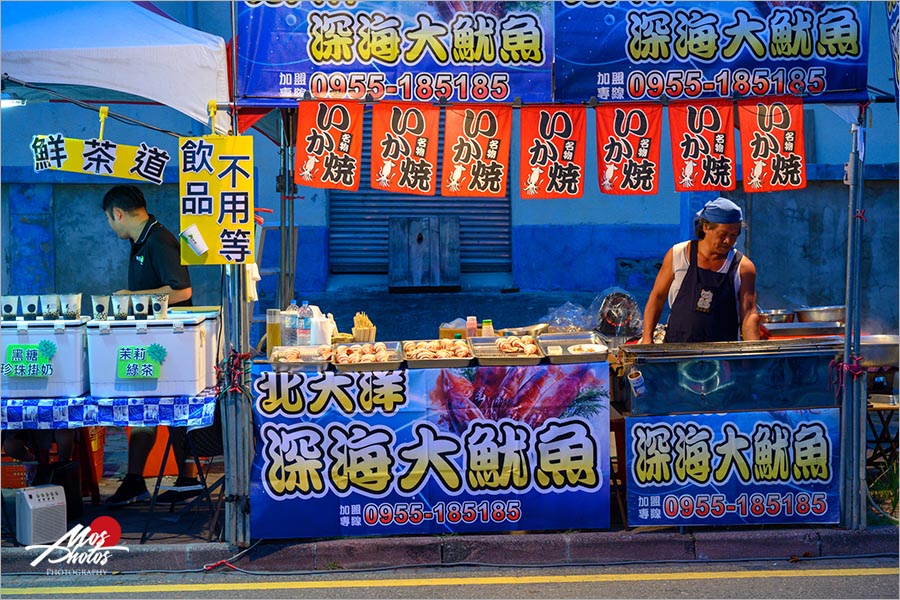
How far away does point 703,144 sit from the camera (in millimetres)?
6750

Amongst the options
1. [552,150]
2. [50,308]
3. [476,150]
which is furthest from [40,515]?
[552,150]

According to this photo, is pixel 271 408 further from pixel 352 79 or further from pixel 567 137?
pixel 567 137

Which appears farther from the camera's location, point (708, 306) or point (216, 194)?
point (708, 306)

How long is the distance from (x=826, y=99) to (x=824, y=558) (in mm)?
3030

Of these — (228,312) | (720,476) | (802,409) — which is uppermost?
(228,312)

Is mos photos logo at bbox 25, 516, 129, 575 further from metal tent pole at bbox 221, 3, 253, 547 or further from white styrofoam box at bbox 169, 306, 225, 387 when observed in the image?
white styrofoam box at bbox 169, 306, 225, 387

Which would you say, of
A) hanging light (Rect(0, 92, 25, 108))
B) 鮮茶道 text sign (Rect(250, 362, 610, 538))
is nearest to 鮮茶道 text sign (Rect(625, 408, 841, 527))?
鮮茶道 text sign (Rect(250, 362, 610, 538))

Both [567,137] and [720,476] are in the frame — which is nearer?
[720,476]

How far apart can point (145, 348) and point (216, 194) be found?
115 cm

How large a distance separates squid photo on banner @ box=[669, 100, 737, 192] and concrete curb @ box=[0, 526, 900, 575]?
93.9 inches

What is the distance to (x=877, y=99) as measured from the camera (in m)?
6.65

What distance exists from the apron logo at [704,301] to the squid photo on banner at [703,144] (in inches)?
33.3

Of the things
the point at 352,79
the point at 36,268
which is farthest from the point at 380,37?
the point at 36,268

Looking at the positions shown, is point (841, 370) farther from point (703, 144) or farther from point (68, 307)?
point (68, 307)
